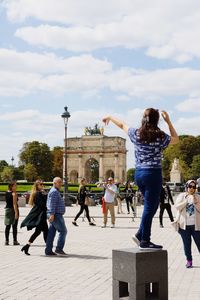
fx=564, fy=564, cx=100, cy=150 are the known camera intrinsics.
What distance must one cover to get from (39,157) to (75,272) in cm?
11641

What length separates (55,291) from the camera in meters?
8.33

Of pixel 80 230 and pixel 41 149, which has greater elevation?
pixel 41 149

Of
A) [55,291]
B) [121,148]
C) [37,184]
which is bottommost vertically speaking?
[55,291]

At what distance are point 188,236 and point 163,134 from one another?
180 inches

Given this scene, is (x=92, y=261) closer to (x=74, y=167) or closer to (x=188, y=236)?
(x=188, y=236)

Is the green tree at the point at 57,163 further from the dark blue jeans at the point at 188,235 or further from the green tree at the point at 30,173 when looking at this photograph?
the dark blue jeans at the point at 188,235

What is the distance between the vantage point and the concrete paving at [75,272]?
818 centimetres

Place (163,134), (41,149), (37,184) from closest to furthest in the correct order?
(163,134), (37,184), (41,149)

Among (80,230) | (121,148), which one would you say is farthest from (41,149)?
(80,230)

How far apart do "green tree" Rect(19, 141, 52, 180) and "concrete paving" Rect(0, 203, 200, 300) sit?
110 m

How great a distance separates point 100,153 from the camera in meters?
118

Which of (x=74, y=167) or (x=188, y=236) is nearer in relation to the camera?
(x=188, y=236)

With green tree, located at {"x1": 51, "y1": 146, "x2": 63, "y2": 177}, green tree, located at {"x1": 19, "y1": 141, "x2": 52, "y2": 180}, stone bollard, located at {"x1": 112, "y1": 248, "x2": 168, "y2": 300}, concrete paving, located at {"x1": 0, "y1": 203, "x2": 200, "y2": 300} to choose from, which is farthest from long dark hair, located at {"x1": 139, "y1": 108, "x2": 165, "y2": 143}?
green tree, located at {"x1": 51, "y1": 146, "x2": 63, "y2": 177}

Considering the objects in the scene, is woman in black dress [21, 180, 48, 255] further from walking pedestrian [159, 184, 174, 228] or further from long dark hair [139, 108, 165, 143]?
walking pedestrian [159, 184, 174, 228]
